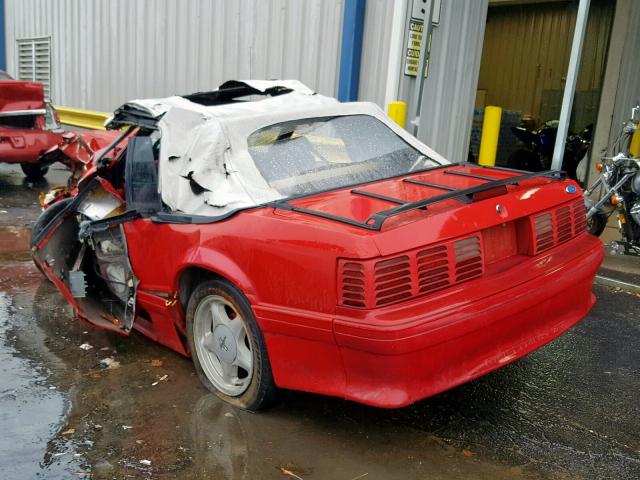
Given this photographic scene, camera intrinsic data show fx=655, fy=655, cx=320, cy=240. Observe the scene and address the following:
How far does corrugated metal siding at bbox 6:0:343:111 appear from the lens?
Result: 331 inches

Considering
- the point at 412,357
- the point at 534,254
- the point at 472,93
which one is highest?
the point at 472,93

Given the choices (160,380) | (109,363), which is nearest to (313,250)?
(160,380)

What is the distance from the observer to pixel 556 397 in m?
3.65

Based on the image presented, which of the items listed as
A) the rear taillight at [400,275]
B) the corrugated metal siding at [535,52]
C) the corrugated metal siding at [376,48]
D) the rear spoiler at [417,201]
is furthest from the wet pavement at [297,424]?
the corrugated metal siding at [535,52]

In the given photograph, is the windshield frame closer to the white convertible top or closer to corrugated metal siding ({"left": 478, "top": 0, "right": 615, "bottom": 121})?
the white convertible top

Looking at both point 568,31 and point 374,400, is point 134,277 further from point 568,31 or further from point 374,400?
point 568,31

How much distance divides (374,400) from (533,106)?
1086 centimetres

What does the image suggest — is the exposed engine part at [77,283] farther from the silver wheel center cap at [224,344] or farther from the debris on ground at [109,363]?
the silver wheel center cap at [224,344]

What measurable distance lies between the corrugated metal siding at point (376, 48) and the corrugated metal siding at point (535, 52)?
5.12 meters

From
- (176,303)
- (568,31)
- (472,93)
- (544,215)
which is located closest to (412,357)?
(544,215)

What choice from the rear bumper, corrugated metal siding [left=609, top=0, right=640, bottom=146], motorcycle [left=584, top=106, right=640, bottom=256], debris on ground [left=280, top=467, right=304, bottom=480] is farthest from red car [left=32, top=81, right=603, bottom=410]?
corrugated metal siding [left=609, top=0, right=640, bottom=146]

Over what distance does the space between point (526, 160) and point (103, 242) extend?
27.4ft

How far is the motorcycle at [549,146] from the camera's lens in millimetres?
10203

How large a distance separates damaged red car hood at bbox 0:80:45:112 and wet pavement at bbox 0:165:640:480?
19.5ft
